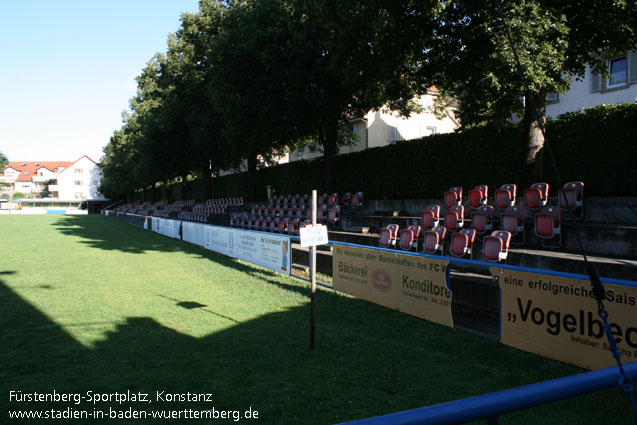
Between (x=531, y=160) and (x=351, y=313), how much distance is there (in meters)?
7.84

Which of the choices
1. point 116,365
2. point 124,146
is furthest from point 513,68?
point 124,146

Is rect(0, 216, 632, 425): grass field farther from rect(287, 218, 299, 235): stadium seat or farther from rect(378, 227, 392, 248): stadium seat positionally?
rect(287, 218, 299, 235): stadium seat

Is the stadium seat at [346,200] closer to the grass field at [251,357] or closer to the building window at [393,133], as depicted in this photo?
the grass field at [251,357]

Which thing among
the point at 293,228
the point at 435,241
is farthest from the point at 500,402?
the point at 293,228

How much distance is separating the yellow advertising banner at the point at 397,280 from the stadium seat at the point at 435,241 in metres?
2.48

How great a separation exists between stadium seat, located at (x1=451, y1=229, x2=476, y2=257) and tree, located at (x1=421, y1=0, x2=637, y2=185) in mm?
3478

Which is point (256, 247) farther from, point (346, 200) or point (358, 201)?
point (346, 200)

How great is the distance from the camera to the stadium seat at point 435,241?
11.3 meters

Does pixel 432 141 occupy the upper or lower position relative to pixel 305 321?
upper

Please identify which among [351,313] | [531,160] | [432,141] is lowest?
[351,313]

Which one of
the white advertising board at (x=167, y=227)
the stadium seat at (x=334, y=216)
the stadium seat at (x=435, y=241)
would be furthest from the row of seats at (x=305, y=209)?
the stadium seat at (x=435, y=241)

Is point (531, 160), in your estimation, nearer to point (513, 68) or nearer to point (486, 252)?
point (513, 68)

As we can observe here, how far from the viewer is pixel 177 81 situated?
1474 inches

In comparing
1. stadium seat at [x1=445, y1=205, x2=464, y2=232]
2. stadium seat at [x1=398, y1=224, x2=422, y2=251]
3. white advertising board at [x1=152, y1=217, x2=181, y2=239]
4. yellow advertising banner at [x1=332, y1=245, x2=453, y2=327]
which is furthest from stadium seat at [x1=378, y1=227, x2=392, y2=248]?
white advertising board at [x1=152, y1=217, x2=181, y2=239]
